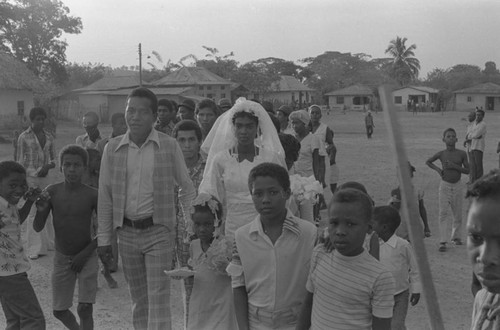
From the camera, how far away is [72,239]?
4.64 meters

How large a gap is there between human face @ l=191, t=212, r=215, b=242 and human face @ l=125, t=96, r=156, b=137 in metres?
0.76

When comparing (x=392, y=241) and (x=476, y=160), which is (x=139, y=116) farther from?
(x=476, y=160)

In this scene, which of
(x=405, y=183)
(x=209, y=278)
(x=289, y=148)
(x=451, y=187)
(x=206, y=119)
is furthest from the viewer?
(x=451, y=187)

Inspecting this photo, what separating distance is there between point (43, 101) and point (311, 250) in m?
38.2

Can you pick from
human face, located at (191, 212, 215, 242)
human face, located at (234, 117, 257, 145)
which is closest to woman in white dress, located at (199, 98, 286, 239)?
human face, located at (234, 117, 257, 145)

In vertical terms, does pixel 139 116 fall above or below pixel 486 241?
above

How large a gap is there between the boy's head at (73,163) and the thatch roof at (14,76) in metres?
26.5

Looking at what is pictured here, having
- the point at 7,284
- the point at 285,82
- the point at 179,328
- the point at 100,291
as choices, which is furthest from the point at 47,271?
the point at 285,82

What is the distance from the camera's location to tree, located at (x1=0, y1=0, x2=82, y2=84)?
149 feet

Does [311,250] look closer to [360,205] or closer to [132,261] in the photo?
[360,205]

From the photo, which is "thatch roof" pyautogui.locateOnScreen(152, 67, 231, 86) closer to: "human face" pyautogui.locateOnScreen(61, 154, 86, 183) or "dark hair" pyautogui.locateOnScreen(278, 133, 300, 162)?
"dark hair" pyautogui.locateOnScreen(278, 133, 300, 162)

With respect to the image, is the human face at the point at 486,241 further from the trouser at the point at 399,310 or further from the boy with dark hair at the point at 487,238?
the trouser at the point at 399,310

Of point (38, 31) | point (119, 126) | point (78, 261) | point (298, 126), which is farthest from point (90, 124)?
point (38, 31)

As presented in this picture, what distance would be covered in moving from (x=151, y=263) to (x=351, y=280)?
1797mm
